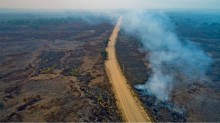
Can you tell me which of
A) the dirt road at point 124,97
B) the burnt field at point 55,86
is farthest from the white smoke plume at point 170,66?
the burnt field at point 55,86

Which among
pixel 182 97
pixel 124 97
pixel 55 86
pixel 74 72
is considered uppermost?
pixel 74 72

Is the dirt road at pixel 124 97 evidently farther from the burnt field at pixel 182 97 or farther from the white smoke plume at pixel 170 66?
the white smoke plume at pixel 170 66

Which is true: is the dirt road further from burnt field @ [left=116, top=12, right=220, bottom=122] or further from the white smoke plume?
the white smoke plume

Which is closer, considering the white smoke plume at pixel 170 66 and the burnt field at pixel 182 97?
the burnt field at pixel 182 97

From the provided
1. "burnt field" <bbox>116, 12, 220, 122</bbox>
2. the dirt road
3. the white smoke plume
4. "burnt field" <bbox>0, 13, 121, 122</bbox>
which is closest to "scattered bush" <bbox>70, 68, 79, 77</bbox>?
"burnt field" <bbox>0, 13, 121, 122</bbox>

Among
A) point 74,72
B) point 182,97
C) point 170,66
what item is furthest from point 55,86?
point 170,66

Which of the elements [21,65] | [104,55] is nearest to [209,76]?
[104,55]

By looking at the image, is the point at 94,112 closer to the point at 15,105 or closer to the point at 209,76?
the point at 15,105

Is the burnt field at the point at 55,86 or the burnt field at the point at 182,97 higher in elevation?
the burnt field at the point at 55,86

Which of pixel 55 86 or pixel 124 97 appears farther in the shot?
pixel 55 86

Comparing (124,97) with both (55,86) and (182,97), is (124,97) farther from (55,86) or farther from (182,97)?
(55,86)

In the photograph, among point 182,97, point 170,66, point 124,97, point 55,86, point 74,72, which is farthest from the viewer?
point 170,66
